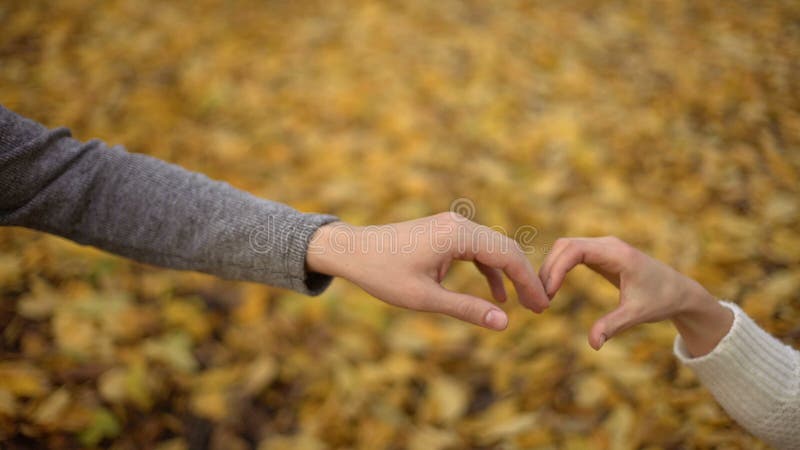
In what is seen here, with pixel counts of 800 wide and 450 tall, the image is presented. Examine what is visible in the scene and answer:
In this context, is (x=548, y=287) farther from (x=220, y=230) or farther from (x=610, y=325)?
(x=220, y=230)

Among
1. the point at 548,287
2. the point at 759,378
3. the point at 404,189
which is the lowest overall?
the point at 404,189

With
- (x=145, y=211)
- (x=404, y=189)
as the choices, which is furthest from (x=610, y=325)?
(x=404, y=189)

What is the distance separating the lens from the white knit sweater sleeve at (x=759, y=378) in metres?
0.94

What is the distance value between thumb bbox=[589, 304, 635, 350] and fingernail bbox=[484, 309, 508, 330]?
0.14 metres

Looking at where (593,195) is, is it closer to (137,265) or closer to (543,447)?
(543,447)

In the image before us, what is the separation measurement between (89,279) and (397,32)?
1.82m

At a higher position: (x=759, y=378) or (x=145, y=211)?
(x=145, y=211)

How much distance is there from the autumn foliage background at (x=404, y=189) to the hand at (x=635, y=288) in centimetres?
49

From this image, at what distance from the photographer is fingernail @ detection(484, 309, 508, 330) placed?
819 mm

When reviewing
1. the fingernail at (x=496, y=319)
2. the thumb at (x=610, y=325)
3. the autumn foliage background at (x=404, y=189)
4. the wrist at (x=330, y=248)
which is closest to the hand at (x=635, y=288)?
the thumb at (x=610, y=325)

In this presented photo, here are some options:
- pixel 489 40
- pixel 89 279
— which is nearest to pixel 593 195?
pixel 489 40

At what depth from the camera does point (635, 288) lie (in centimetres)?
86

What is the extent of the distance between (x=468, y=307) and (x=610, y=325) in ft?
0.74

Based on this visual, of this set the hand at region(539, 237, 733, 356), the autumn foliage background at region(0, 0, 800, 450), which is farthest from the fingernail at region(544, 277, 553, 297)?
the autumn foliage background at region(0, 0, 800, 450)
